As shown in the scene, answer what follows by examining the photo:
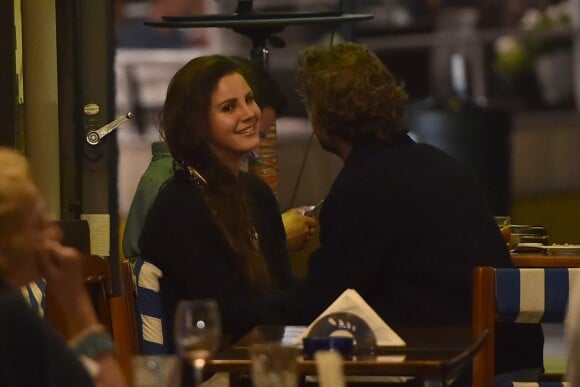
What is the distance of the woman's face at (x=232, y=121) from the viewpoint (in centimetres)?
415

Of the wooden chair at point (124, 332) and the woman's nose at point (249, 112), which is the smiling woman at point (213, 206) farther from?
the wooden chair at point (124, 332)

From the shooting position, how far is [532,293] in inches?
138

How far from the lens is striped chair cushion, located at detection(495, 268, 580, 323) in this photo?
11.5 feet

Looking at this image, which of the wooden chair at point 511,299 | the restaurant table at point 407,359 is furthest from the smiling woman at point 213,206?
the wooden chair at point 511,299

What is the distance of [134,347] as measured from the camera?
3588 mm

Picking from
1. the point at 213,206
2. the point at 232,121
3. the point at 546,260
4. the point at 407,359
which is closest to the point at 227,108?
the point at 232,121

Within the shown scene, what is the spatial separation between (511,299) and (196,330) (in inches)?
41.4

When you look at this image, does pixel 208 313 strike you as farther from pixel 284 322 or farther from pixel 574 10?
pixel 574 10

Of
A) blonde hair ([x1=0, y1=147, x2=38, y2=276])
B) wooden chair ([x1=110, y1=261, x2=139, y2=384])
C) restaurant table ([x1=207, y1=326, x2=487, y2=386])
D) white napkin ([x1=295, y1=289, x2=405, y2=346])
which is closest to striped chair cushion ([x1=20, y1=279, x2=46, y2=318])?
wooden chair ([x1=110, y1=261, x2=139, y2=384])

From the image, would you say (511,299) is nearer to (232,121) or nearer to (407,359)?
(407,359)

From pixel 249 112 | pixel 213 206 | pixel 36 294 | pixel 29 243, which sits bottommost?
pixel 36 294

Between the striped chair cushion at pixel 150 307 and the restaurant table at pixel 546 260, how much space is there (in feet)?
4.29

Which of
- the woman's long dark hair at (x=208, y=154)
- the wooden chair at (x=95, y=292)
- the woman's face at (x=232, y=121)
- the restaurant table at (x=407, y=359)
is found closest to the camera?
the restaurant table at (x=407, y=359)

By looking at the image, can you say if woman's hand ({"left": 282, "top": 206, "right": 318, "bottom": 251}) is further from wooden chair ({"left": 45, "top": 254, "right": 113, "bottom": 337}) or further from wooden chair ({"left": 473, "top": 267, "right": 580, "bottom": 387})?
wooden chair ({"left": 473, "top": 267, "right": 580, "bottom": 387})
